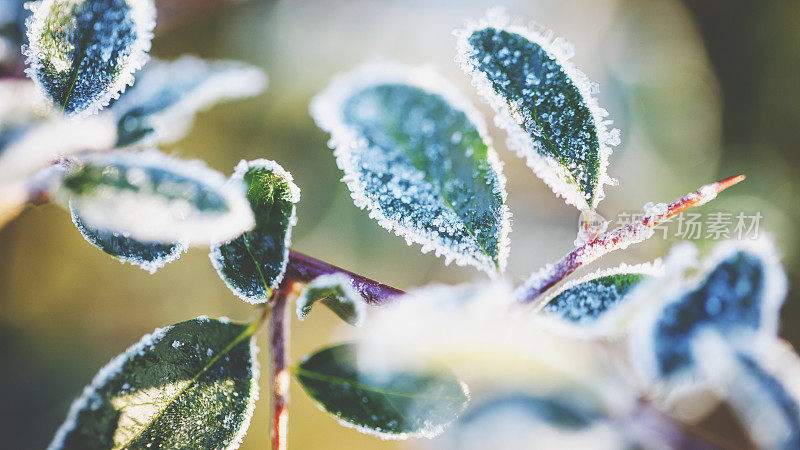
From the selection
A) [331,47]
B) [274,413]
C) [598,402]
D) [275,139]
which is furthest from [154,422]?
[331,47]

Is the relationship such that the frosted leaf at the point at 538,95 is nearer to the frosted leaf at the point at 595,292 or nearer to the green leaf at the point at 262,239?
the frosted leaf at the point at 595,292

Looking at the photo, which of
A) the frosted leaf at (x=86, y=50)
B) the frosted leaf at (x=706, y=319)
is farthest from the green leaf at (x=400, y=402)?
the frosted leaf at (x=86, y=50)

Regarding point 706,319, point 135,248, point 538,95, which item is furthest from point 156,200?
point 706,319

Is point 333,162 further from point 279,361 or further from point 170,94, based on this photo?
point 279,361

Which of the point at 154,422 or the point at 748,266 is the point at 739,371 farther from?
the point at 154,422

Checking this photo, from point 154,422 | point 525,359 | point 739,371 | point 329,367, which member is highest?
point 739,371

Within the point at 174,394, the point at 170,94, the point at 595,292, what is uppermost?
the point at 595,292
